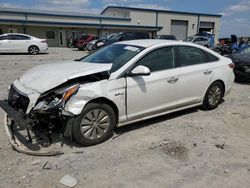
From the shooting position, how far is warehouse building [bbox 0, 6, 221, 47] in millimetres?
31578

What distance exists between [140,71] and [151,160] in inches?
54.8

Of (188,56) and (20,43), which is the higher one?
(20,43)

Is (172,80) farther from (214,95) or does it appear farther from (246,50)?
(246,50)

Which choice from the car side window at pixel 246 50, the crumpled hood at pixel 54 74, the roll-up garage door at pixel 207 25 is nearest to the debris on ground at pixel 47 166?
the crumpled hood at pixel 54 74

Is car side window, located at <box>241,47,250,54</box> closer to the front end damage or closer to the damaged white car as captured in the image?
the damaged white car

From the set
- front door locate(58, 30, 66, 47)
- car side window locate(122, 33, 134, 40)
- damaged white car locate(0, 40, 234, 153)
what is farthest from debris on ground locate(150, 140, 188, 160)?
front door locate(58, 30, 66, 47)

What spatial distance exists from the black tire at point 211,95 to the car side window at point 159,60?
132 centimetres

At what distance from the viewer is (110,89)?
376cm

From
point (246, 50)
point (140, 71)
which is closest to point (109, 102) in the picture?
point (140, 71)

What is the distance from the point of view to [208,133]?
173 inches

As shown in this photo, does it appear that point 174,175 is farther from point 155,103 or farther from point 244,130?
point 244,130

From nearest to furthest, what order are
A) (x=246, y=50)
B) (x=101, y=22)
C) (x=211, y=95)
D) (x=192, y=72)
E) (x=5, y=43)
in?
(x=192, y=72) → (x=211, y=95) → (x=246, y=50) → (x=5, y=43) → (x=101, y=22)

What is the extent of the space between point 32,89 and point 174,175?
234cm

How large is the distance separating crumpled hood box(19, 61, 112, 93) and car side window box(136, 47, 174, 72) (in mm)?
686
